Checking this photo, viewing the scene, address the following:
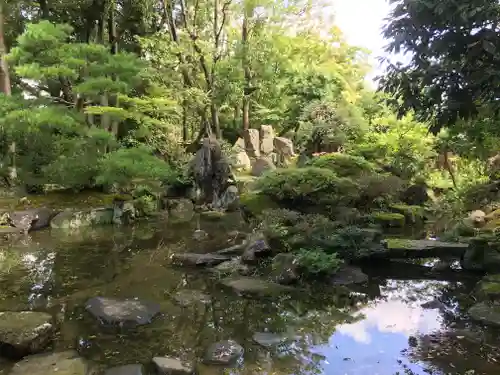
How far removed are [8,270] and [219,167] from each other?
20.5 ft

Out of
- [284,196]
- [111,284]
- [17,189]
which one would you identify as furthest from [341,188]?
[17,189]

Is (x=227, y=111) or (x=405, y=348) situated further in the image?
(x=227, y=111)

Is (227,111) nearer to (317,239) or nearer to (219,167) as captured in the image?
(219,167)

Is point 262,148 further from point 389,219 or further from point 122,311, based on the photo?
point 122,311

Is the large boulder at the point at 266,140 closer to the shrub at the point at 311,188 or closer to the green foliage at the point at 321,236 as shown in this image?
the shrub at the point at 311,188

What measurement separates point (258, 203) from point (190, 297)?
3823mm

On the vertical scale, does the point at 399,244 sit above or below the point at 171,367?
above

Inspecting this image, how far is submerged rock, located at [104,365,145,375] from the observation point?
10.8 feet

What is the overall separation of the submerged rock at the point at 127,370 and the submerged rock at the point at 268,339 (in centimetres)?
105

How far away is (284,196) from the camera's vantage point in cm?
826

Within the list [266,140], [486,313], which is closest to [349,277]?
[486,313]

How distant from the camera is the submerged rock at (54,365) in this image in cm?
327

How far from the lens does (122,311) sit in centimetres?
442

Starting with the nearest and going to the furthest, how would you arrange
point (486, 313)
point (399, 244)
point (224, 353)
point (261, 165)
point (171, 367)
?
point (171, 367) → point (224, 353) → point (486, 313) → point (399, 244) → point (261, 165)
